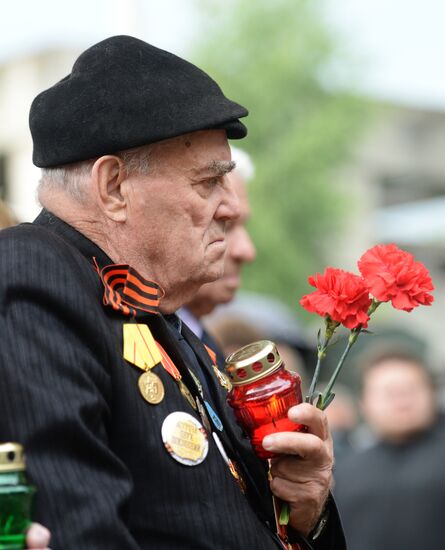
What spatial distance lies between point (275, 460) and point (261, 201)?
69.6ft

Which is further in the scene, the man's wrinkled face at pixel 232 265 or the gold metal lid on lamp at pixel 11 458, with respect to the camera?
the man's wrinkled face at pixel 232 265

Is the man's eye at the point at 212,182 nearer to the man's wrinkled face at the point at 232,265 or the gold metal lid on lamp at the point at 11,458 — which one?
the gold metal lid on lamp at the point at 11,458

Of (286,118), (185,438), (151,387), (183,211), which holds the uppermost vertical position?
(183,211)

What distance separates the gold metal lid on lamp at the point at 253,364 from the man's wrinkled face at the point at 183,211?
0.95 feet

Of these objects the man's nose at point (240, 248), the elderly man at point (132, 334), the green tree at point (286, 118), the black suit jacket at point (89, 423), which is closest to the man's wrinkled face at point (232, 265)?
the man's nose at point (240, 248)

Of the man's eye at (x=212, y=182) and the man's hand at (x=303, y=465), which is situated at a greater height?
the man's eye at (x=212, y=182)

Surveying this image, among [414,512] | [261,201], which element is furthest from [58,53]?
[414,512]

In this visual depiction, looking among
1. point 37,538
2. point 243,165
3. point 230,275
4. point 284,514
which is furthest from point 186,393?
point 243,165

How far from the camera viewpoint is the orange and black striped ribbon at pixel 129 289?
8.50 feet

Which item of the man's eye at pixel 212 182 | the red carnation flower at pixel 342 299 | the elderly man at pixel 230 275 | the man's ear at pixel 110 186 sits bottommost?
the elderly man at pixel 230 275

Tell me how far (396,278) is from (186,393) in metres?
0.56

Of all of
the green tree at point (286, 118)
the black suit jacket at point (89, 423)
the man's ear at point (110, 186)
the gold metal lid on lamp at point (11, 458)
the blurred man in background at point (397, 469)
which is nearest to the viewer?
the gold metal lid on lamp at point (11, 458)

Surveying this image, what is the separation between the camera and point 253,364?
2.62m

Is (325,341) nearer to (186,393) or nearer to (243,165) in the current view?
(186,393)
